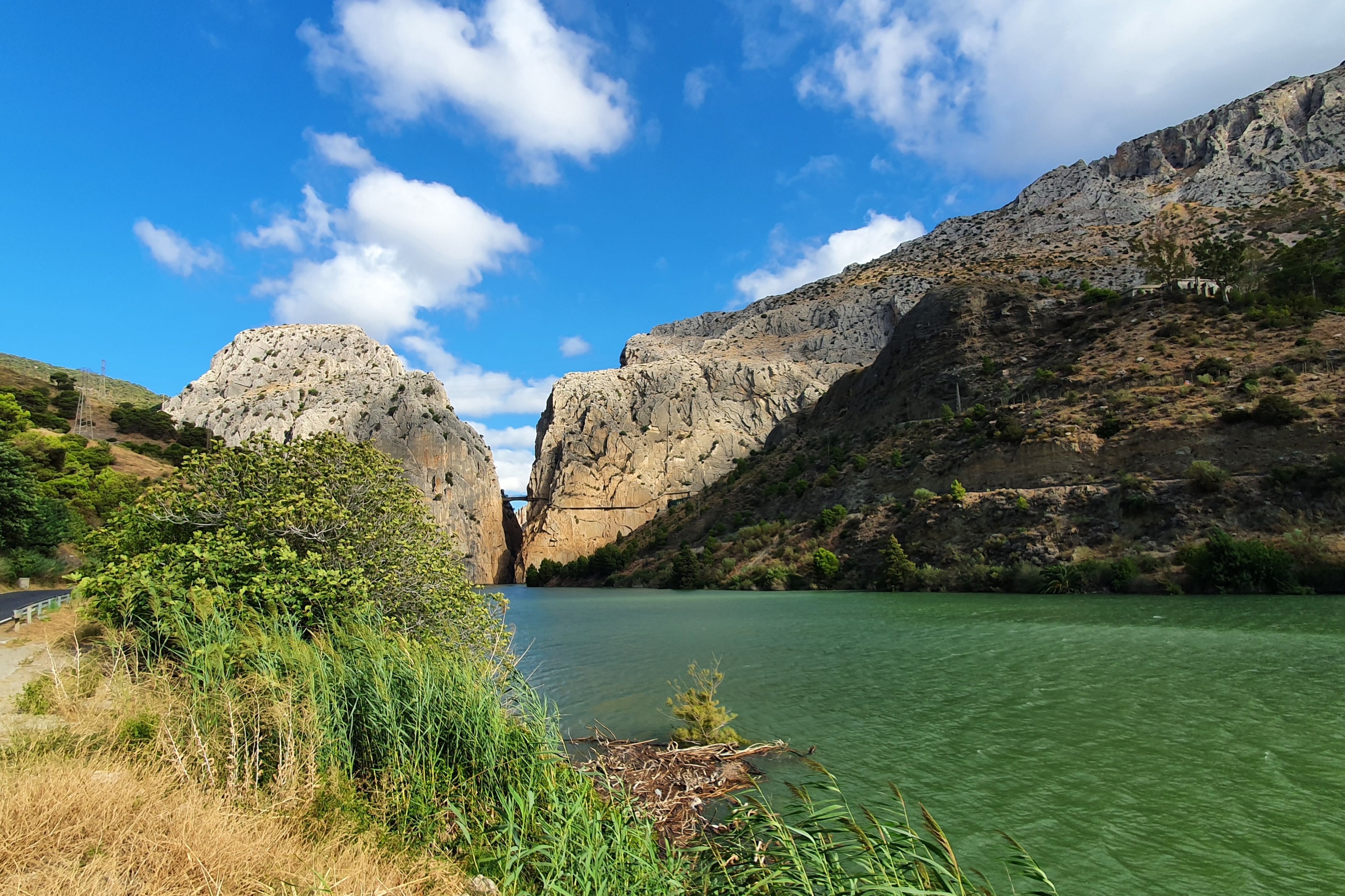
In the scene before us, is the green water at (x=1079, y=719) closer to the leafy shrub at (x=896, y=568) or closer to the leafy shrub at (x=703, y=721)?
the leafy shrub at (x=703, y=721)

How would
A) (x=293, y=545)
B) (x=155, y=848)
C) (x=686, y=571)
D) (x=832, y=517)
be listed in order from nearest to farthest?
1. (x=155, y=848)
2. (x=293, y=545)
3. (x=832, y=517)
4. (x=686, y=571)

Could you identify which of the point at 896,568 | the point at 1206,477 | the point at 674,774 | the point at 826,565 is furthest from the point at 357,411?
the point at 674,774

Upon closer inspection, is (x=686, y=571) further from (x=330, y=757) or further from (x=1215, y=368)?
(x=330, y=757)

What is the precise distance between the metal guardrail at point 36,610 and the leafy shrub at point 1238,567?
129ft

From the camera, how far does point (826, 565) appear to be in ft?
154

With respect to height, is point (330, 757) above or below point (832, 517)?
below

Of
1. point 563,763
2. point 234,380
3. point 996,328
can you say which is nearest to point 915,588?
point 996,328

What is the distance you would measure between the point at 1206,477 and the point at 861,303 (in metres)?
81.6

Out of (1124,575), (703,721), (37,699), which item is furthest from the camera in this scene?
(1124,575)

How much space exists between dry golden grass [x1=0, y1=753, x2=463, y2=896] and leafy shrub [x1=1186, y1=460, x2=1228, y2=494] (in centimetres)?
3999

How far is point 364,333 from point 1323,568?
13104cm

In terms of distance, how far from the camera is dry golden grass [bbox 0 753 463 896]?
3490mm

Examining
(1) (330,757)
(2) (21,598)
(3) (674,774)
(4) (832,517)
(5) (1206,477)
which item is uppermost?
(5) (1206,477)

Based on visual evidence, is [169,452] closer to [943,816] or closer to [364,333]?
[364,333]
